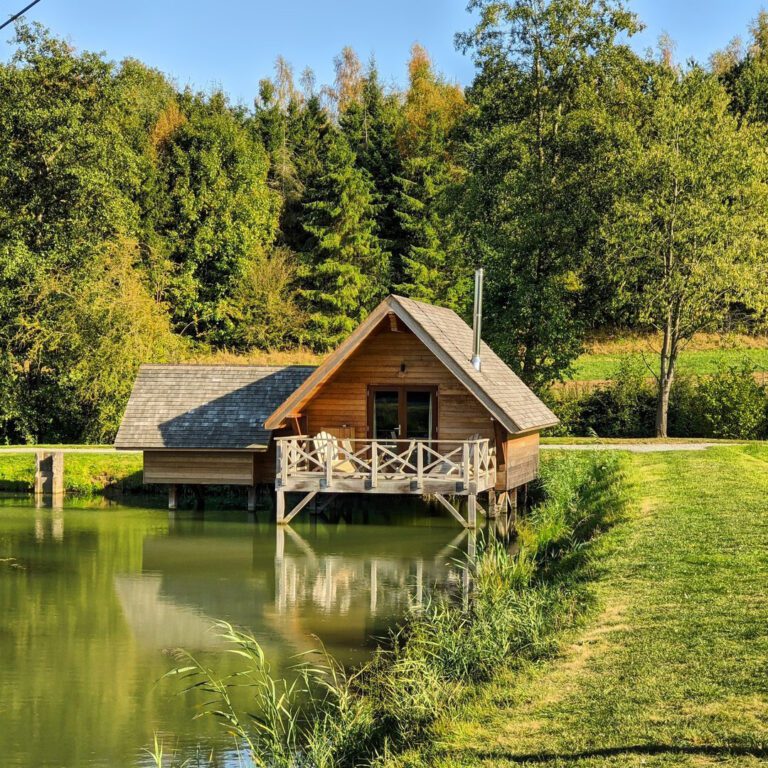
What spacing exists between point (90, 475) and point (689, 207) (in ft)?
58.5

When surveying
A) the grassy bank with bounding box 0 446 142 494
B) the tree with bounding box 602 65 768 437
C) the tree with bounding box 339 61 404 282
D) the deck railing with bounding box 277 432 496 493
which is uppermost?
the tree with bounding box 339 61 404 282

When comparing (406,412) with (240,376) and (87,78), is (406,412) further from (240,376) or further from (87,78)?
(87,78)

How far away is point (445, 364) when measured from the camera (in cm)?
2211

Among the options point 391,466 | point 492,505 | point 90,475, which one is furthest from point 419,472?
point 90,475

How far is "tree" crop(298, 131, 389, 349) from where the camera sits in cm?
5181

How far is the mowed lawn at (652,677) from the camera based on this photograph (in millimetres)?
6727

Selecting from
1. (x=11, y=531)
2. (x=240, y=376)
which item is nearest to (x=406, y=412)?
(x=240, y=376)

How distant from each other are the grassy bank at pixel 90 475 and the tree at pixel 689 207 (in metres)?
14.7

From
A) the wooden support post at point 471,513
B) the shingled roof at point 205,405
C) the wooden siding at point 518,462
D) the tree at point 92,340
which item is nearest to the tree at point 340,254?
the tree at point 92,340

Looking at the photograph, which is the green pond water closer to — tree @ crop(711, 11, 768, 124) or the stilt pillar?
the stilt pillar

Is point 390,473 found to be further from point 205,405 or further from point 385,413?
point 205,405

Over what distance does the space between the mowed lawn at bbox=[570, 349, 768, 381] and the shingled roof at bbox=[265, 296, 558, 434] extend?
655 inches

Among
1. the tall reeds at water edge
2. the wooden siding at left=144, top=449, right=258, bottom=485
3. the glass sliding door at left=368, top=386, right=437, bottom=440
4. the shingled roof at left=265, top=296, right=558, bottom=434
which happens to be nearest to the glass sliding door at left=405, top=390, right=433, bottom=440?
the glass sliding door at left=368, top=386, right=437, bottom=440

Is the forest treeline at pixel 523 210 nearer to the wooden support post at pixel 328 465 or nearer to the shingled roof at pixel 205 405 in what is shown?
the shingled roof at pixel 205 405
